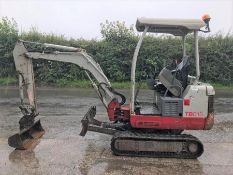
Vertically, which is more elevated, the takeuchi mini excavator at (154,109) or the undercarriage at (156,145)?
the takeuchi mini excavator at (154,109)

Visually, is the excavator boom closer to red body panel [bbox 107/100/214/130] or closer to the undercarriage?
red body panel [bbox 107/100/214/130]

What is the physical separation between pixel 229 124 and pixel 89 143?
4484 mm

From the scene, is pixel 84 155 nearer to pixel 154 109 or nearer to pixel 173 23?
pixel 154 109

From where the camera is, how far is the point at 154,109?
818 cm

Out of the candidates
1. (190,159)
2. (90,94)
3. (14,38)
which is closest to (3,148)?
(190,159)

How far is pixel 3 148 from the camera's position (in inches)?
312

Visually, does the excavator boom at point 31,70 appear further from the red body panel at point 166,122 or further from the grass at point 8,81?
the grass at point 8,81

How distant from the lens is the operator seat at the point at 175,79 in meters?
7.70

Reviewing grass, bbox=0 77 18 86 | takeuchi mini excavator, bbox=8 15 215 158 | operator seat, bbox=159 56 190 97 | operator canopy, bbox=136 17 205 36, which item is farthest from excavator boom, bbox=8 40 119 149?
grass, bbox=0 77 18 86

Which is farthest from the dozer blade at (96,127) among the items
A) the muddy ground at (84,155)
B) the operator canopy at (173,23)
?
the operator canopy at (173,23)

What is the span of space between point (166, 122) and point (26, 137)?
9.48ft

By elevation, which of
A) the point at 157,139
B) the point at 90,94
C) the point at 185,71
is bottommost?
the point at 90,94

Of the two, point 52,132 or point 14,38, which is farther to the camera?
point 14,38

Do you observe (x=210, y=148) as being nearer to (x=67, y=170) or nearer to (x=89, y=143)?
(x=89, y=143)
